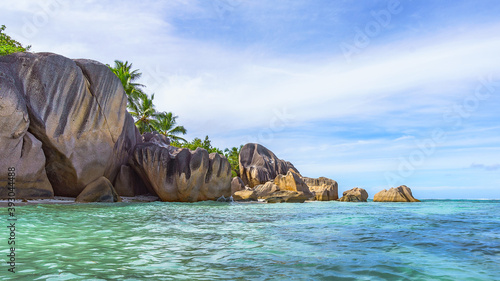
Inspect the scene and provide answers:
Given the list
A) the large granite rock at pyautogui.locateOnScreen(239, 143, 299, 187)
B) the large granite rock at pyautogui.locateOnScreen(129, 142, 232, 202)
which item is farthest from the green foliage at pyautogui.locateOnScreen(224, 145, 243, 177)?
the large granite rock at pyautogui.locateOnScreen(129, 142, 232, 202)

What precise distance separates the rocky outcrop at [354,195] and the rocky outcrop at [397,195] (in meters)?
1.71

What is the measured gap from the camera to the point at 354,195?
127ft

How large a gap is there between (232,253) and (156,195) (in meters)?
19.7

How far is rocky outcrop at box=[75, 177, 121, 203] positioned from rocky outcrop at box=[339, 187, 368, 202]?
27.9 m

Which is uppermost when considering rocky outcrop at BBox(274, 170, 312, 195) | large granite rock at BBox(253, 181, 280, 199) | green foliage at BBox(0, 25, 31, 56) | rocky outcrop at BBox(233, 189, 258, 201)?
green foliage at BBox(0, 25, 31, 56)

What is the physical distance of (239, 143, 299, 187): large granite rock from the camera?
4041 centimetres

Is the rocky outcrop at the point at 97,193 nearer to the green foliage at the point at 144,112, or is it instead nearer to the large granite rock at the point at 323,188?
the green foliage at the point at 144,112

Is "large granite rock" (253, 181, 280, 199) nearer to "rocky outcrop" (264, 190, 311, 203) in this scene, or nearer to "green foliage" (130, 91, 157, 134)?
"rocky outcrop" (264, 190, 311, 203)

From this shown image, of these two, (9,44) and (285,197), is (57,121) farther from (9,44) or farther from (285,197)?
(285,197)

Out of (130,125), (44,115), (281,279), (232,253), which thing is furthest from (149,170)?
(281,279)

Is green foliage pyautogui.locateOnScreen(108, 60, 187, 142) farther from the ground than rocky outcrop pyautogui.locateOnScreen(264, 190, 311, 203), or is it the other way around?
green foliage pyautogui.locateOnScreen(108, 60, 187, 142)

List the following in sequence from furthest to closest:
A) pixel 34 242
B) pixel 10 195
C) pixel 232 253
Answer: pixel 10 195 < pixel 34 242 < pixel 232 253

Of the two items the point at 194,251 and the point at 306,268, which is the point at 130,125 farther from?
the point at 306,268

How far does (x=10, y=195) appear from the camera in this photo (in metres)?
13.9
